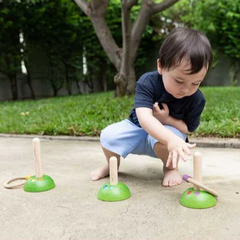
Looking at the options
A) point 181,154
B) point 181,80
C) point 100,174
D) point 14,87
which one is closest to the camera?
point 181,154

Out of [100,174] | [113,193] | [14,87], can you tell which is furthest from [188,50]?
[14,87]

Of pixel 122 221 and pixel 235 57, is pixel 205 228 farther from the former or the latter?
pixel 235 57

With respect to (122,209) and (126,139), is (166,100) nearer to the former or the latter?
(126,139)

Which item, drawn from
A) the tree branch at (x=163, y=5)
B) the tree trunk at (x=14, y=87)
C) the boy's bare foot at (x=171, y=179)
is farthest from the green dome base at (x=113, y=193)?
the tree trunk at (x=14, y=87)

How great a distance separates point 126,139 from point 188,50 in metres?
0.60

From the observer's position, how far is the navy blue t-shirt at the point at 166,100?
1563mm

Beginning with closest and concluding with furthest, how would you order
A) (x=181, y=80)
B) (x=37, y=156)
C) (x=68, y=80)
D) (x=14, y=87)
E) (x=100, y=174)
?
(x=181, y=80) → (x=37, y=156) → (x=100, y=174) → (x=14, y=87) → (x=68, y=80)

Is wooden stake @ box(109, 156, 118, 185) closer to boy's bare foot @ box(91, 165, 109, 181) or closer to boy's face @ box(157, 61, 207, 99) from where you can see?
boy's bare foot @ box(91, 165, 109, 181)

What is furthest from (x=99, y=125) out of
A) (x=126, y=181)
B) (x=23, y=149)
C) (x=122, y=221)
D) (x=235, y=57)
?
(x=235, y=57)

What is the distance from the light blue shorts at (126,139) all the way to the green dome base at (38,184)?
1.16 ft

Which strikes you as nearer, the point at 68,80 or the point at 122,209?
the point at 122,209

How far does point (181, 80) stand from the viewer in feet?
4.53

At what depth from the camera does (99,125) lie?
321cm

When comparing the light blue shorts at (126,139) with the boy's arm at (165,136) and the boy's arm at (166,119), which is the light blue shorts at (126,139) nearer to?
the boy's arm at (166,119)
